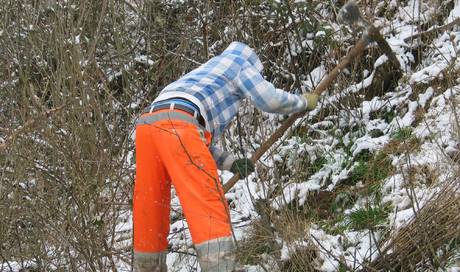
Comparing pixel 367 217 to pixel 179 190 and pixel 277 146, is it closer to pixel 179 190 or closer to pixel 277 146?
pixel 277 146

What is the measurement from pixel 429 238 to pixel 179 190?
4.13ft

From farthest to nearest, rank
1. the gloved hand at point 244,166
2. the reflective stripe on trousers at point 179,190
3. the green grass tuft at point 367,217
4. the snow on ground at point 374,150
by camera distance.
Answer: the green grass tuft at point 367,217, the snow on ground at point 374,150, the gloved hand at point 244,166, the reflective stripe on trousers at point 179,190

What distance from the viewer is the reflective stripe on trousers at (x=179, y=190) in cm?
343

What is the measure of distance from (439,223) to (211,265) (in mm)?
1159

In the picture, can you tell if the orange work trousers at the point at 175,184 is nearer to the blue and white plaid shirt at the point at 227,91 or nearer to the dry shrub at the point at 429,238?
the blue and white plaid shirt at the point at 227,91

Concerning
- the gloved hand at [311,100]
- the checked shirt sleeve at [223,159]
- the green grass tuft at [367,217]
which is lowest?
the green grass tuft at [367,217]

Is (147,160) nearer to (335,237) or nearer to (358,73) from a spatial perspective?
(335,237)

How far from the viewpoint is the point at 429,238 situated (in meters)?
3.45

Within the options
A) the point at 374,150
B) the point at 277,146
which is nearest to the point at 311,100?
the point at 277,146

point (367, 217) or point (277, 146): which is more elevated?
point (277, 146)

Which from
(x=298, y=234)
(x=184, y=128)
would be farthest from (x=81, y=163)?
(x=298, y=234)

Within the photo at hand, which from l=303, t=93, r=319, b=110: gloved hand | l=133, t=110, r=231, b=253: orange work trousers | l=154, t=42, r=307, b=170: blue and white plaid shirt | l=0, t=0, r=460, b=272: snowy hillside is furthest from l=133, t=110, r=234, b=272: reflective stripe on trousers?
l=303, t=93, r=319, b=110: gloved hand

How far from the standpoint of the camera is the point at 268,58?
691cm

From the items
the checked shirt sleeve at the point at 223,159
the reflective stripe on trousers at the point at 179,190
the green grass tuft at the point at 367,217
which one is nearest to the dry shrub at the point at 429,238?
the green grass tuft at the point at 367,217
